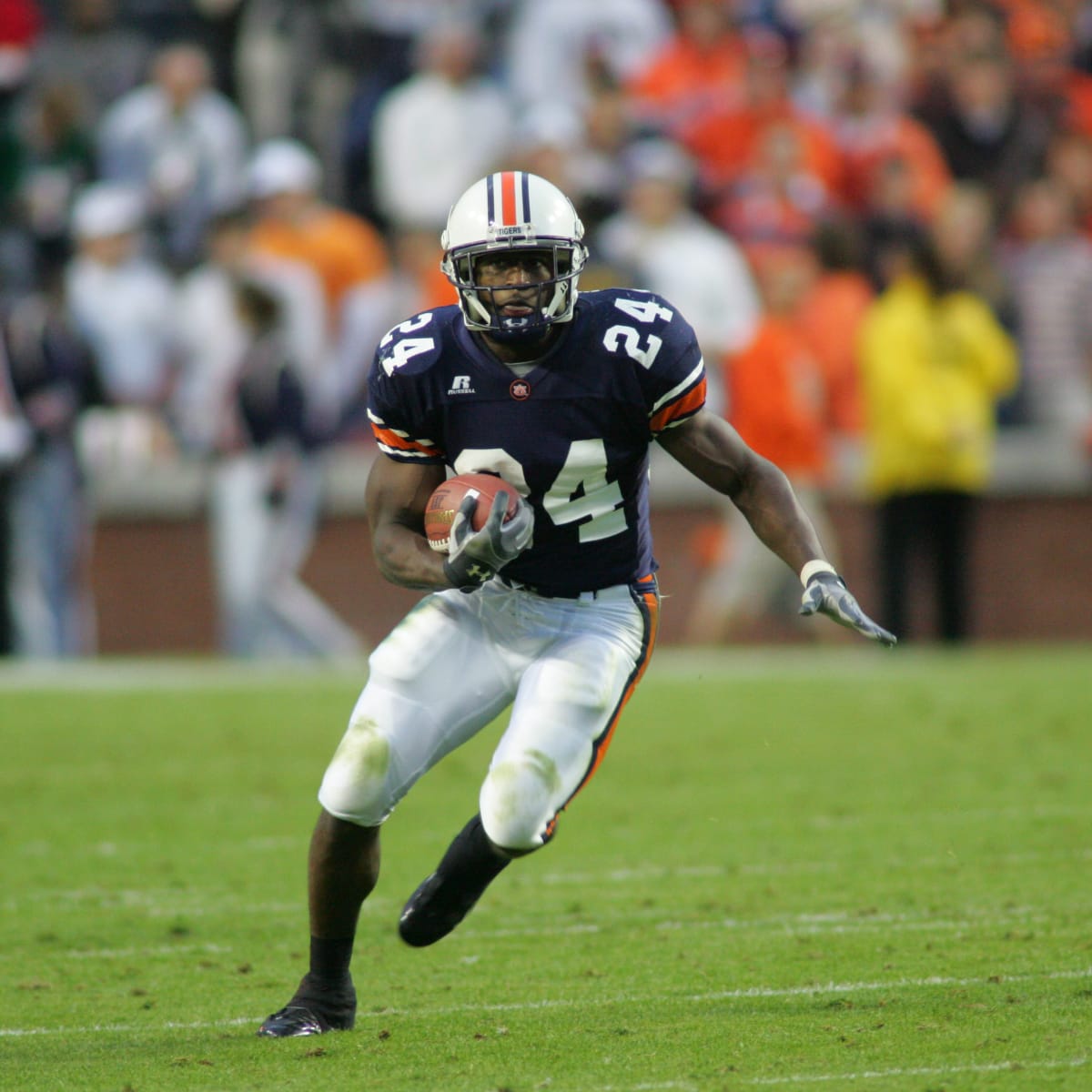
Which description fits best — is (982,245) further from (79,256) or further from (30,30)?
(30,30)

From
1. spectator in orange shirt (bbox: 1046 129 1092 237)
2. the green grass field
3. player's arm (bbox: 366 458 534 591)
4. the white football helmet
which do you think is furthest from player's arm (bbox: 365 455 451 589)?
spectator in orange shirt (bbox: 1046 129 1092 237)

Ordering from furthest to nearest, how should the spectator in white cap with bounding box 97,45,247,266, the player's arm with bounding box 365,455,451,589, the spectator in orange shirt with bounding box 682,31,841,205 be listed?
the spectator in orange shirt with bounding box 682,31,841,205 < the spectator in white cap with bounding box 97,45,247,266 < the player's arm with bounding box 365,455,451,589

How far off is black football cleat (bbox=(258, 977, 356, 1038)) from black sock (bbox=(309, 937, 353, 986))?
0.06 feet

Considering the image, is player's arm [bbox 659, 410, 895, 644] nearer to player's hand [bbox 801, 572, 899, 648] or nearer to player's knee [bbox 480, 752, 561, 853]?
player's hand [bbox 801, 572, 899, 648]

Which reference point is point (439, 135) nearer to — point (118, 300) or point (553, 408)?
point (118, 300)

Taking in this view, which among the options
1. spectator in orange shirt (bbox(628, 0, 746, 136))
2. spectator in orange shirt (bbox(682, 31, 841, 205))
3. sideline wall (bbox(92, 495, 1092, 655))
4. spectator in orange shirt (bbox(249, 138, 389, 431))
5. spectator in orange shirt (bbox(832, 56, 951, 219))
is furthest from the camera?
spectator in orange shirt (bbox(628, 0, 746, 136))

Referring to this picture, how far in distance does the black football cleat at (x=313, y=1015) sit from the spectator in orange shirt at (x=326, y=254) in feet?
23.8

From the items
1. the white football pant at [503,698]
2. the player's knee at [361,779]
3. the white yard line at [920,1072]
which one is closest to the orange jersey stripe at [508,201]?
the white football pant at [503,698]

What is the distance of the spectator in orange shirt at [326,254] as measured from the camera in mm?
11445

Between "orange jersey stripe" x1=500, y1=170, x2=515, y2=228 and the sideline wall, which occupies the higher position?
"orange jersey stripe" x1=500, y1=170, x2=515, y2=228

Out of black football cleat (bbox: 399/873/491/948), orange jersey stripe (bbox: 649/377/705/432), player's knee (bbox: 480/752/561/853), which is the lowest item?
black football cleat (bbox: 399/873/491/948)

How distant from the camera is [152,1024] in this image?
4.25m

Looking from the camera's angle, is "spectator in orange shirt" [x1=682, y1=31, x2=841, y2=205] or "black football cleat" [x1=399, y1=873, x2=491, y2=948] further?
"spectator in orange shirt" [x1=682, y1=31, x2=841, y2=205]

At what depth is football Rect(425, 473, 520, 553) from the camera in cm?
414
